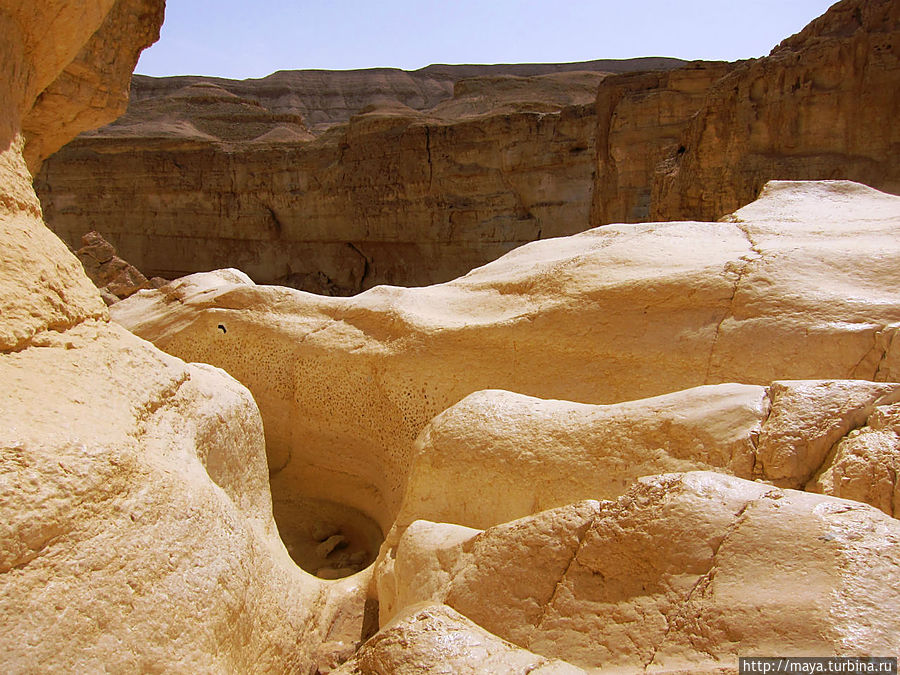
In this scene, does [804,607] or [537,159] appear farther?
[537,159]

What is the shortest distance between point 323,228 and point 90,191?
529 centimetres

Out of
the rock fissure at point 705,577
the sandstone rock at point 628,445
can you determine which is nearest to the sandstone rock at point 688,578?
the rock fissure at point 705,577

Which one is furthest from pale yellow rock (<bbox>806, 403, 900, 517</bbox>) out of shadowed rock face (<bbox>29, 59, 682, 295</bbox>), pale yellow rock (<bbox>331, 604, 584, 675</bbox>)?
shadowed rock face (<bbox>29, 59, 682, 295</bbox>)

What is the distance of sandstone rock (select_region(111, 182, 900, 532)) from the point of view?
112 inches

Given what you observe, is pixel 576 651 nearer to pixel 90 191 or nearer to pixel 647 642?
pixel 647 642

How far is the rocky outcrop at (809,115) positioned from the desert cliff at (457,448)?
2.05 metres

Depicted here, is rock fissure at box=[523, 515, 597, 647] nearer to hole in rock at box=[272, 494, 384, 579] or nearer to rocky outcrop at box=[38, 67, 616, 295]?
hole in rock at box=[272, 494, 384, 579]

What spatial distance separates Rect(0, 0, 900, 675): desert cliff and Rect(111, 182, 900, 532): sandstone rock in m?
0.02

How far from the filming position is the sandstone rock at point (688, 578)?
1297 millimetres

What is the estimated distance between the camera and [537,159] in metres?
11.9

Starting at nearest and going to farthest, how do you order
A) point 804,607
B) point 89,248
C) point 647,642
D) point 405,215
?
point 804,607, point 647,642, point 89,248, point 405,215

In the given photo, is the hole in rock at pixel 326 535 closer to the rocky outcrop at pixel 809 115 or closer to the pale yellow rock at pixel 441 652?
the pale yellow rock at pixel 441 652

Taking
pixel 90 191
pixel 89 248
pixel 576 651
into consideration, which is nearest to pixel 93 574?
pixel 576 651

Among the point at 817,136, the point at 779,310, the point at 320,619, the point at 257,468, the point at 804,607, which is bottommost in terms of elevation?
the point at 320,619
